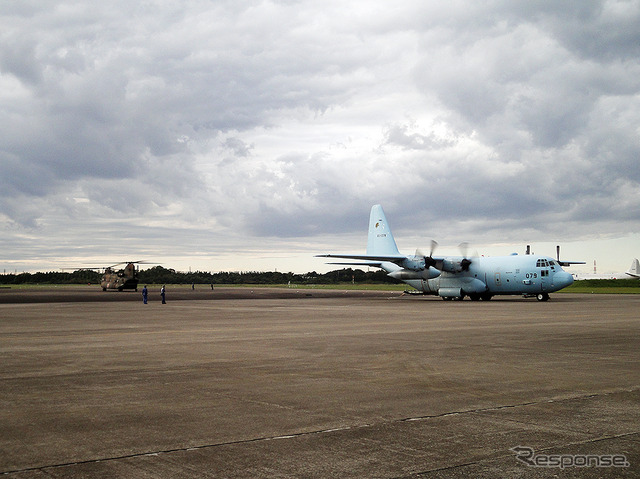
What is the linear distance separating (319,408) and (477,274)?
42.9 meters

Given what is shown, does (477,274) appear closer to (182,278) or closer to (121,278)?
(121,278)

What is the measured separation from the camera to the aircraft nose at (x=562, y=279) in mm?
45562

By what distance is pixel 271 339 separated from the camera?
60.3 ft

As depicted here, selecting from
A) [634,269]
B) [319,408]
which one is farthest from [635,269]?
[319,408]

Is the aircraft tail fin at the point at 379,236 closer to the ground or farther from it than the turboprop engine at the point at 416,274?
farther from it

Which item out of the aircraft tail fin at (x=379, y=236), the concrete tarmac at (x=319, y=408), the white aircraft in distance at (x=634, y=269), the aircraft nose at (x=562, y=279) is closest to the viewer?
the concrete tarmac at (x=319, y=408)

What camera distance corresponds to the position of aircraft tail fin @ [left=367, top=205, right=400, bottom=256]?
59434mm

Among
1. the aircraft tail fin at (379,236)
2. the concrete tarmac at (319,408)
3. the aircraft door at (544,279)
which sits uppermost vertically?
the aircraft tail fin at (379,236)

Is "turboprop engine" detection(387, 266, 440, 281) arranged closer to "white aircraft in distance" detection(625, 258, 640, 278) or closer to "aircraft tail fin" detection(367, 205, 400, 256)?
"aircraft tail fin" detection(367, 205, 400, 256)

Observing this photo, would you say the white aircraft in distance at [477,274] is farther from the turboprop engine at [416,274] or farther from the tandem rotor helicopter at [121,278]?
the tandem rotor helicopter at [121,278]

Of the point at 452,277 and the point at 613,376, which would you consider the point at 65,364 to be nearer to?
the point at 613,376

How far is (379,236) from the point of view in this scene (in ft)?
198

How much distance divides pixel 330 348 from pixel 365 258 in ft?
120

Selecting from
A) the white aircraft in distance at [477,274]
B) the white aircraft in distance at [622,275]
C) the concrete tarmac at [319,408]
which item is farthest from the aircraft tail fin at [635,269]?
the concrete tarmac at [319,408]
